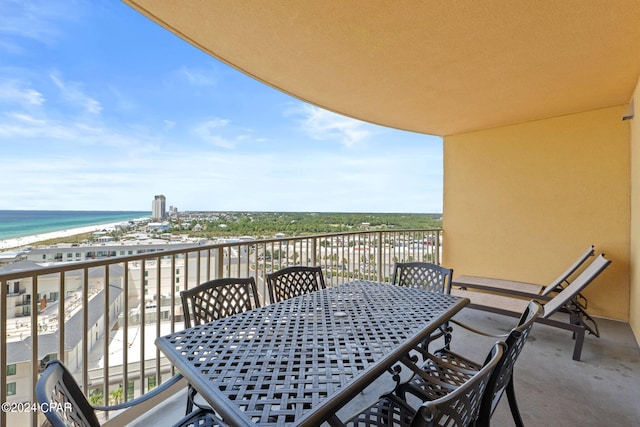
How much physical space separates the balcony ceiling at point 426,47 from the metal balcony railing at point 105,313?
1.90m

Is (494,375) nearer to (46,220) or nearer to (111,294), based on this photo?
(111,294)

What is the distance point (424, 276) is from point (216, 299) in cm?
190

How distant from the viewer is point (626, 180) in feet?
12.8

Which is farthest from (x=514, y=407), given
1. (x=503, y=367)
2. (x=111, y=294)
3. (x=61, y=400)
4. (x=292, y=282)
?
(x=111, y=294)

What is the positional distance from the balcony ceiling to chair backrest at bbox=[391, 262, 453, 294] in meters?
2.04

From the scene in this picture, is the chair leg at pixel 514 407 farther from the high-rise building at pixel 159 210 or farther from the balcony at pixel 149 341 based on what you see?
the high-rise building at pixel 159 210

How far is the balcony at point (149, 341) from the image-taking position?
69.6 inches

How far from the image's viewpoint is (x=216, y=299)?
1.97m

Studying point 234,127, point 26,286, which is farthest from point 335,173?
point 26,286

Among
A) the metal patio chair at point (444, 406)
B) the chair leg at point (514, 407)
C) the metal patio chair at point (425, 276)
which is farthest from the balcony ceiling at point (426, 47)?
the chair leg at point (514, 407)

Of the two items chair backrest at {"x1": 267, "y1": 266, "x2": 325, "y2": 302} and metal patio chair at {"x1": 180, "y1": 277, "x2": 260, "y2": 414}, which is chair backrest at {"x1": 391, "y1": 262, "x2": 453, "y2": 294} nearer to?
chair backrest at {"x1": 267, "y1": 266, "x2": 325, "y2": 302}

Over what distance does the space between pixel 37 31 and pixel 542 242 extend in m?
15.8

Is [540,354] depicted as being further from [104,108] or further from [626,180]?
[104,108]

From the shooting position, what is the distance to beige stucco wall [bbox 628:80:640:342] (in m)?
3.21
